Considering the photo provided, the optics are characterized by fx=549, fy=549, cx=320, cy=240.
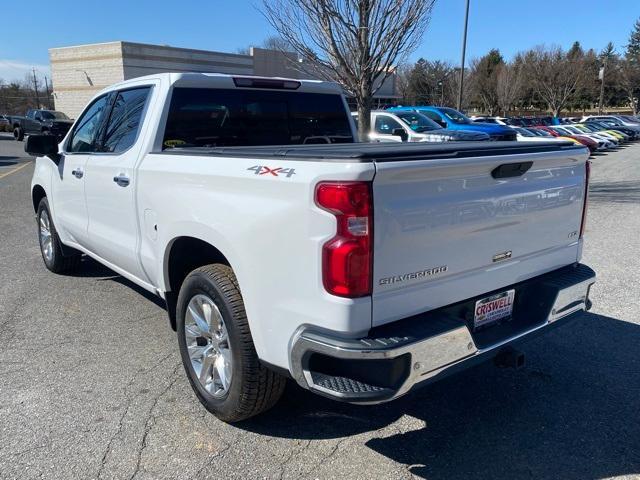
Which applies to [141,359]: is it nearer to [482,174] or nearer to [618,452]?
[482,174]

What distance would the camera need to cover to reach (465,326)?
257cm

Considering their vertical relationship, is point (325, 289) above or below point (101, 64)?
below

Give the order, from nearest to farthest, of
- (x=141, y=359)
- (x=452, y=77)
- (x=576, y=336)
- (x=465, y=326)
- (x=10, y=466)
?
1. (x=465, y=326)
2. (x=10, y=466)
3. (x=141, y=359)
4. (x=576, y=336)
5. (x=452, y=77)

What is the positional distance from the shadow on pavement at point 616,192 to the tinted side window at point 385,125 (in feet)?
18.3

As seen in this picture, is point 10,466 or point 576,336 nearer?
point 10,466

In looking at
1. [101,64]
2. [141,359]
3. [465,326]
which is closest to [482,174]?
[465,326]

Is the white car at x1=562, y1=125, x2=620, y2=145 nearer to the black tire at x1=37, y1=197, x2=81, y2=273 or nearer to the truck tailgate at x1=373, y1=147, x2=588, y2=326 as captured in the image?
the black tire at x1=37, y1=197, x2=81, y2=273

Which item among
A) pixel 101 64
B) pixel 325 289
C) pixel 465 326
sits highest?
pixel 101 64

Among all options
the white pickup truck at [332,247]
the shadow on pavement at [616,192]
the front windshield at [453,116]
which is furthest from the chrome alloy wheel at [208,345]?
the front windshield at [453,116]

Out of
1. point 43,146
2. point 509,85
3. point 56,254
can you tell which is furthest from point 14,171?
point 509,85

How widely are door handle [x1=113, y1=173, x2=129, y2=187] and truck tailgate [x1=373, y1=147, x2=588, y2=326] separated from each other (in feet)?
7.29

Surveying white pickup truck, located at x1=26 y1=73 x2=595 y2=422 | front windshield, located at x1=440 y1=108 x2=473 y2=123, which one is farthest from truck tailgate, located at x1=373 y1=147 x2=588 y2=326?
front windshield, located at x1=440 y1=108 x2=473 y2=123

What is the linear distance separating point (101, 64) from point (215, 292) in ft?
169

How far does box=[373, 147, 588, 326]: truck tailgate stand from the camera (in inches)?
93.9
